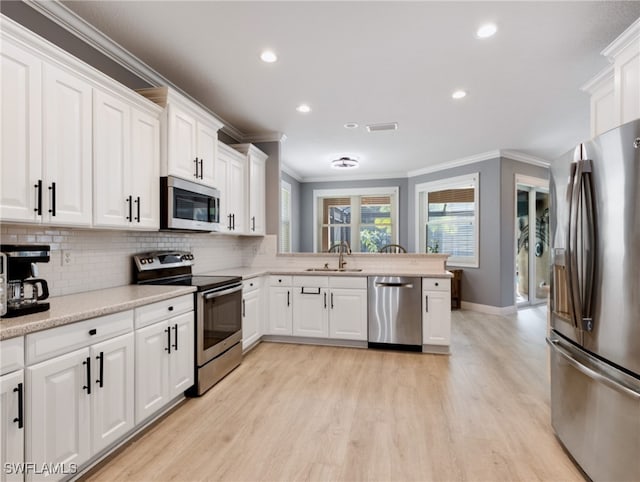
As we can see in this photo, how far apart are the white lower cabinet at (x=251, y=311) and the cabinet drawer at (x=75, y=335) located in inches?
63.4

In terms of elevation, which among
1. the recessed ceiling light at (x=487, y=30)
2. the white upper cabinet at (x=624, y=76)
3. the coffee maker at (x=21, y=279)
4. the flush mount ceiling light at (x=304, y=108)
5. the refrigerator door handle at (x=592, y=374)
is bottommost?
the refrigerator door handle at (x=592, y=374)

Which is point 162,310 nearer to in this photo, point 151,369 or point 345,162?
point 151,369

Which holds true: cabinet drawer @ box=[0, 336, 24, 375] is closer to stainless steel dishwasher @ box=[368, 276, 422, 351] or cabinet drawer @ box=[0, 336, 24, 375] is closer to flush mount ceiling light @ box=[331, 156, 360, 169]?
stainless steel dishwasher @ box=[368, 276, 422, 351]

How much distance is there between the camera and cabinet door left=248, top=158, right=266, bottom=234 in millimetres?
4227

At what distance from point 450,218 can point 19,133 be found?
6.43m

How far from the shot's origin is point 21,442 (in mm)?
1404

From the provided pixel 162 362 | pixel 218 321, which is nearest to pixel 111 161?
pixel 162 362

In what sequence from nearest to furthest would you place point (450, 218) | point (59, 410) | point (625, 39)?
point (59, 410) < point (625, 39) < point (450, 218)

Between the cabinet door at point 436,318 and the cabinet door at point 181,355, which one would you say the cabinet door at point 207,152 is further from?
the cabinet door at point 436,318

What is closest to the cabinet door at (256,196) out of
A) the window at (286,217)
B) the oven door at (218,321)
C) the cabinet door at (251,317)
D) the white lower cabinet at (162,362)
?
the cabinet door at (251,317)

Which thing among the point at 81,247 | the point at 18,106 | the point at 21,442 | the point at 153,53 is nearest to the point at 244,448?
the point at 21,442

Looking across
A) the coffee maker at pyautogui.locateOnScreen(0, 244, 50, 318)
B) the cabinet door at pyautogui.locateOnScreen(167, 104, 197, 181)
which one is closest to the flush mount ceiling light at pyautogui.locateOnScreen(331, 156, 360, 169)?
the cabinet door at pyautogui.locateOnScreen(167, 104, 197, 181)

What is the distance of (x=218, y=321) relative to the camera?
2926mm

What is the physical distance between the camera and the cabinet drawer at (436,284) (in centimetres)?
365
